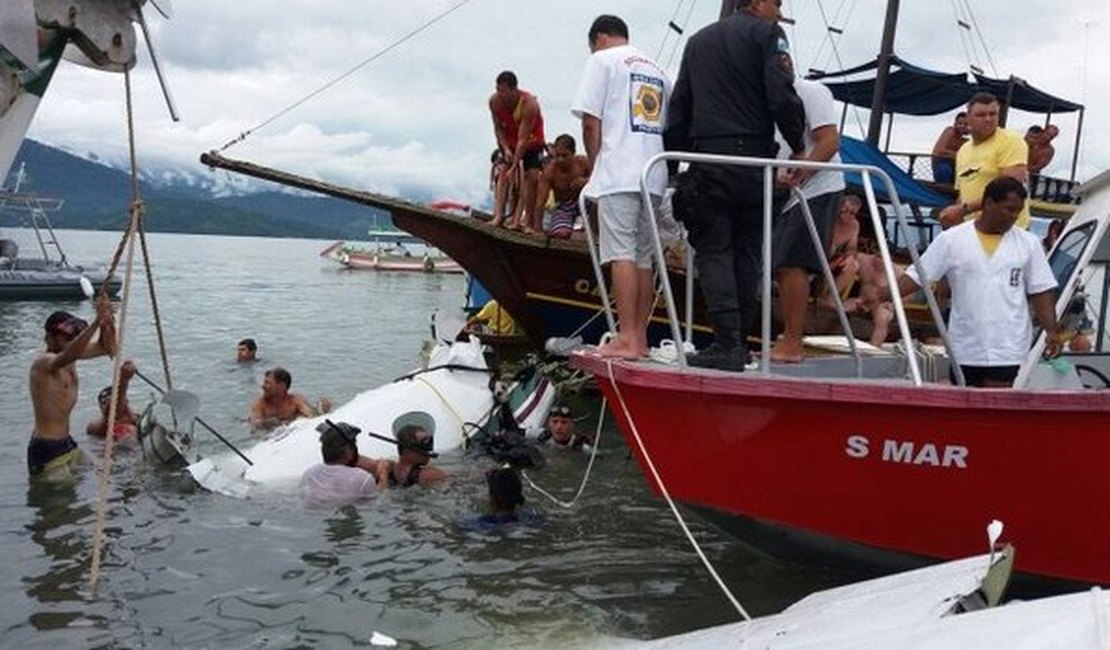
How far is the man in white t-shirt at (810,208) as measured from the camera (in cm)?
553

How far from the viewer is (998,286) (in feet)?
17.2

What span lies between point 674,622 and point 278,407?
24.8ft

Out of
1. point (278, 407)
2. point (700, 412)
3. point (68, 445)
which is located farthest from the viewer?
point (278, 407)

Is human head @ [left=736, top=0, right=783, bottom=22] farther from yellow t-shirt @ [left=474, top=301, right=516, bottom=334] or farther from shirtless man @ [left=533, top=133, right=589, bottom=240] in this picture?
yellow t-shirt @ [left=474, top=301, right=516, bottom=334]

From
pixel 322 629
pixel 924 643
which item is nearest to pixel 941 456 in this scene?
pixel 924 643

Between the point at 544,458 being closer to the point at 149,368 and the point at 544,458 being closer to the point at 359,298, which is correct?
the point at 149,368

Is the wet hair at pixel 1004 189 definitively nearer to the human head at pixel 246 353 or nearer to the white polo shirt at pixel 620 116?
the white polo shirt at pixel 620 116

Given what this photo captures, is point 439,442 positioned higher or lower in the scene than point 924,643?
lower

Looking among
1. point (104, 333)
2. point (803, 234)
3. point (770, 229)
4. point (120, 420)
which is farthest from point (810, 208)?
point (120, 420)

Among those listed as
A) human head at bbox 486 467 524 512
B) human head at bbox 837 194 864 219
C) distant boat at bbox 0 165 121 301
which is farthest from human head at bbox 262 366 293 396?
distant boat at bbox 0 165 121 301

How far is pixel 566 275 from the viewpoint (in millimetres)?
12844

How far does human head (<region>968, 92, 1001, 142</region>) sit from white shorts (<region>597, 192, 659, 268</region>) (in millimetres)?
2657

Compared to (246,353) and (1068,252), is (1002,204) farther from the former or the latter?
(246,353)

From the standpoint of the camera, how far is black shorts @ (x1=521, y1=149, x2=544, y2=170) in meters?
12.3
